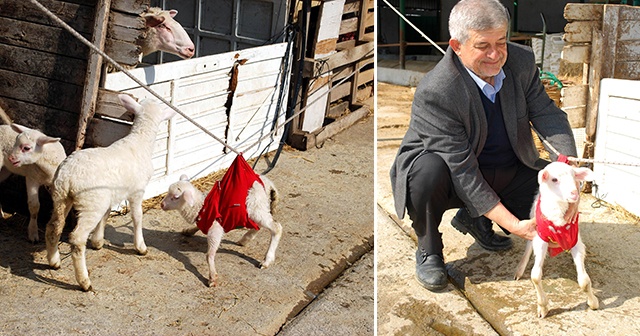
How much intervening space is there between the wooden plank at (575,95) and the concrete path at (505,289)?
883mm

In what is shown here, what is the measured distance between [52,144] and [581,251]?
3.12 m

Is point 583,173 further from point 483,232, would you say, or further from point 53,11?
point 53,11

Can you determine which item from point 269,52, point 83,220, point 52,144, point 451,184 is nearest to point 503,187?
point 451,184

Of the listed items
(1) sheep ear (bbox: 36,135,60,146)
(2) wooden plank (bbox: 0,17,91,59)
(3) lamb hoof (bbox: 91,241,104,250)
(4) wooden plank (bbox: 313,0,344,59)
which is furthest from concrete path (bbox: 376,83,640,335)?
(4) wooden plank (bbox: 313,0,344,59)

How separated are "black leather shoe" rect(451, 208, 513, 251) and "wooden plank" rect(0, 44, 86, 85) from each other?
257 cm

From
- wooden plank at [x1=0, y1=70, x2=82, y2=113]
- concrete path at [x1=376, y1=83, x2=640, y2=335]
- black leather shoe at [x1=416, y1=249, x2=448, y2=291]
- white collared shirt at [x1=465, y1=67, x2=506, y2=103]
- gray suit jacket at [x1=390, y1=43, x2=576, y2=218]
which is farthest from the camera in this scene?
wooden plank at [x1=0, y1=70, x2=82, y2=113]

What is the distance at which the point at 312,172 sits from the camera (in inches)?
274

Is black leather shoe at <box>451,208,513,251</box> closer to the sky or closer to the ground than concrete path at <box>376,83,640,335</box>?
closer to the sky

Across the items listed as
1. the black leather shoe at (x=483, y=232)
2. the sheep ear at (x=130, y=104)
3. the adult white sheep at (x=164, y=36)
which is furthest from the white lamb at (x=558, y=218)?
the adult white sheep at (x=164, y=36)

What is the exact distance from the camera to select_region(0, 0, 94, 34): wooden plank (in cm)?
490

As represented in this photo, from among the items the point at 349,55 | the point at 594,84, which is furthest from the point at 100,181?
the point at 349,55

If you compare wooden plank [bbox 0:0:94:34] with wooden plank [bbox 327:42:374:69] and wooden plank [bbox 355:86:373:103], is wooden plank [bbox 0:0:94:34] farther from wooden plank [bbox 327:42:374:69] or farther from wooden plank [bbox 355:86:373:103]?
wooden plank [bbox 355:86:373:103]

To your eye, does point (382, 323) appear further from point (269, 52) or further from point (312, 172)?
point (269, 52)

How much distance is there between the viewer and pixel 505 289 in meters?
4.45
